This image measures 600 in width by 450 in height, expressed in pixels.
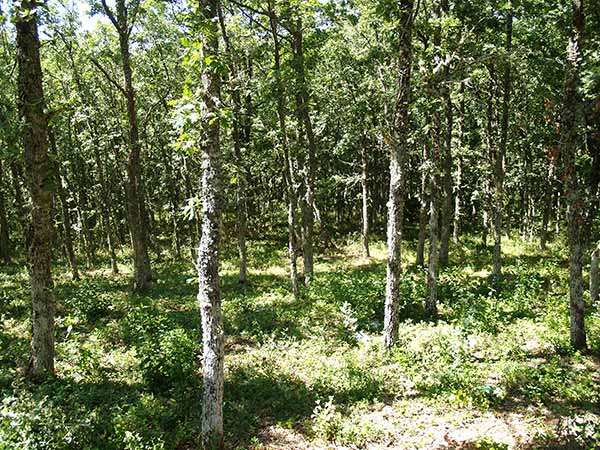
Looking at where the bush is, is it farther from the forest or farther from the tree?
the tree

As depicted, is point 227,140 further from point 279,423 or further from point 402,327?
point 279,423

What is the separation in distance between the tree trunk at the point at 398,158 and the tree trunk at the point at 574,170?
12.2ft

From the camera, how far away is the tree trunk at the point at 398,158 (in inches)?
423

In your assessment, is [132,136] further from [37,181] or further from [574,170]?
[574,170]

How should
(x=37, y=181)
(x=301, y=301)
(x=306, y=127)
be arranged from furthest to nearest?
(x=306, y=127), (x=301, y=301), (x=37, y=181)

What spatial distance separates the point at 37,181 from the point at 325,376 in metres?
7.94

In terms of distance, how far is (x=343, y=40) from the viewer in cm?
2239

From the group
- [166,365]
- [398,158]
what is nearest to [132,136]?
[166,365]

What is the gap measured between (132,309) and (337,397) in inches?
376

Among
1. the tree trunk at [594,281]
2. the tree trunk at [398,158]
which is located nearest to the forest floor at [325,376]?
the tree trunk at [594,281]

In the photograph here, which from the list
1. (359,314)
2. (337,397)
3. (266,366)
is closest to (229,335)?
(266,366)

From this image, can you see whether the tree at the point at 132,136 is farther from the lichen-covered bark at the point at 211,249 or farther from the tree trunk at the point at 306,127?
the lichen-covered bark at the point at 211,249

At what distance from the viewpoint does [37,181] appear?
957 cm

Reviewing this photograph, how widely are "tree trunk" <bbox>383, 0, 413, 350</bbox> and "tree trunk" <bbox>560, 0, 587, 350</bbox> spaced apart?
146 inches
